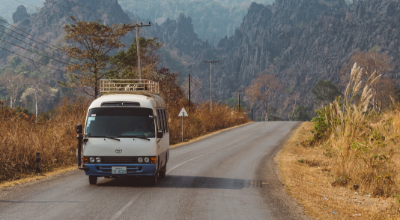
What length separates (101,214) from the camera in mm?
8195

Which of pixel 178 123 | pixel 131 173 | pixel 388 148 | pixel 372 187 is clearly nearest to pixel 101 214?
pixel 131 173

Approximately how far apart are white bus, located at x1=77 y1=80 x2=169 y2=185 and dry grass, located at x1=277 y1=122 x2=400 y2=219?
13.8 ft

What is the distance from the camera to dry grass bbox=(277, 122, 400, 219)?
8.84m

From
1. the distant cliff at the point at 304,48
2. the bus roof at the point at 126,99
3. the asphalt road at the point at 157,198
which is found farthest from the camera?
the distant cliff at the point at 304,48

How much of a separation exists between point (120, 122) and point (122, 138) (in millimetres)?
688

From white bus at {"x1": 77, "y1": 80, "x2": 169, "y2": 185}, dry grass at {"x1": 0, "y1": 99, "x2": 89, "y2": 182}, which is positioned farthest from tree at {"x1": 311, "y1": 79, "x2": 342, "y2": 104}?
white bus at {"x1": 77, "y1": 80, "x2": 169, "y2": 185}

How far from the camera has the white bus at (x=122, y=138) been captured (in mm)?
10922

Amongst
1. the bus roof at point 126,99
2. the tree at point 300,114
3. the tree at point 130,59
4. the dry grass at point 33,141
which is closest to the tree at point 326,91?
the tree at point 300,114

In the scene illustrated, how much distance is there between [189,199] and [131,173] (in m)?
1.96

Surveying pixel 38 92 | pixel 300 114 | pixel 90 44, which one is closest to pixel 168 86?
pixel 90 44

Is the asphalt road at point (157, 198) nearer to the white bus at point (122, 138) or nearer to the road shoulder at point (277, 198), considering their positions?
the road shoulder at point (277, 198)

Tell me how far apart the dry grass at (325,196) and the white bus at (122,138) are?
4.22m

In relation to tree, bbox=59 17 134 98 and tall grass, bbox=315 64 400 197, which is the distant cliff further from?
tall grass, bbox=315 64 400 197

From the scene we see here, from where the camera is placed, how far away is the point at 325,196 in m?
11.1
